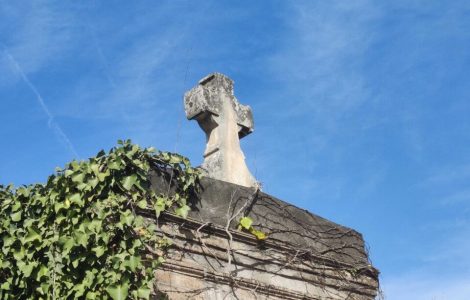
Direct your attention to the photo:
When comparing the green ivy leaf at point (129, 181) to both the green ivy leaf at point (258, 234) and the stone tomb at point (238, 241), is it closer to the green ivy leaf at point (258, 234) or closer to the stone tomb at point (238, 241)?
the stone tomb at point (238, 241)

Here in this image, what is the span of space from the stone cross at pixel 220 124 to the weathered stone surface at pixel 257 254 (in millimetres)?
580

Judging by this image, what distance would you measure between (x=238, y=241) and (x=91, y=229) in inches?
48.2

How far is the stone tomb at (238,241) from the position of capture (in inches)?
231

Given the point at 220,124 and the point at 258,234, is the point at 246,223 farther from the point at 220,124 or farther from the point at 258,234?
the point at 220,124

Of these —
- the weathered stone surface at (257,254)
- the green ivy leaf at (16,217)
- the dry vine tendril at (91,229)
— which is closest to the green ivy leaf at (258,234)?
the weathered stone surface at (257,254)

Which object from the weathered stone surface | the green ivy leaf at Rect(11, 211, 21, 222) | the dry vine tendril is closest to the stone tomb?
the weathered stone surface

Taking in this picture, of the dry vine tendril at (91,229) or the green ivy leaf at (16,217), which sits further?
the green ivy leaf at (16,217)

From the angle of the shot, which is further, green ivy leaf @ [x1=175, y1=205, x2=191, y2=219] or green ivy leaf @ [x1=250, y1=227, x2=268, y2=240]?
green ivy leaf @ [x1=250, y1=227, x2=268, y2=240]

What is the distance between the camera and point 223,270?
6.03 meters

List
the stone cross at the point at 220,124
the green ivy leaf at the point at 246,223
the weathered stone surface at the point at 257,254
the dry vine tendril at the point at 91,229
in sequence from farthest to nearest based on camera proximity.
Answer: the stone cross at the point at 220,124, the green ivy leaf at the point at 246,223, the weathered stone surface at the point at 257,254, the dry vine tendril at the point at 91,229

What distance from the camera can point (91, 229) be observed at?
5531mm

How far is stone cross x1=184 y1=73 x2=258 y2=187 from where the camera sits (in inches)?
281

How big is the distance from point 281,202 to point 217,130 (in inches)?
38.3

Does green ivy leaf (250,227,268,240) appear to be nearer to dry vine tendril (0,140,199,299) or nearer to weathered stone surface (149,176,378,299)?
weathered stone surface (149,176,378,299)
